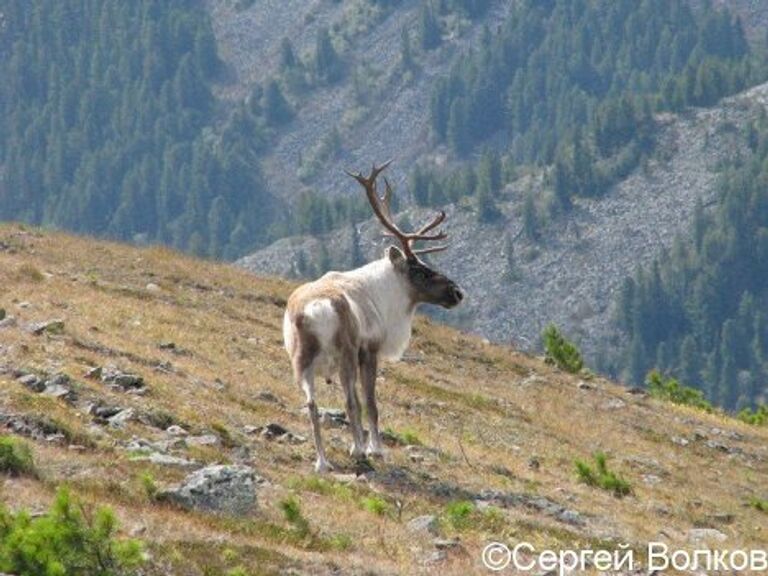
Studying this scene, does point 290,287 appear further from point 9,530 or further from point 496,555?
point 9,530

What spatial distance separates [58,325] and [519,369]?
1741 centimetres

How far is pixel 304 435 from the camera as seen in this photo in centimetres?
2767

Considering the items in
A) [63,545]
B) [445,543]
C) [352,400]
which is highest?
[63,545]

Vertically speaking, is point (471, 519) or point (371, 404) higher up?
point (371, 404)

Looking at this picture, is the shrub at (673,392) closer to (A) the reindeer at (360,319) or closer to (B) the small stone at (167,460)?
(A) the reindeer at (360,319)

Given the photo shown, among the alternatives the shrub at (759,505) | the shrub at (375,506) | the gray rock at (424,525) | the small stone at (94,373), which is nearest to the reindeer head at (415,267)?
the small stone at (94,373)

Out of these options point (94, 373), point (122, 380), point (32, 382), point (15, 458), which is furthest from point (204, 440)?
point (15, 458)

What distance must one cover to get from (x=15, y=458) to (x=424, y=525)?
4782mm

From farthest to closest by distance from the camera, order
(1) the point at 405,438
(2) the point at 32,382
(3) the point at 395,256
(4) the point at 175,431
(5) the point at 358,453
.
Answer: (1) the point at 405,438 → (3) the point at 395,256 → (5) the point at 358,453 → (2) the point at 32,382 → (4) the point at 175,431

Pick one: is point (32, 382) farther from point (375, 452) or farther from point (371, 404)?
point (375, 452)

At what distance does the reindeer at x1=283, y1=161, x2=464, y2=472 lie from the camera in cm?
2616

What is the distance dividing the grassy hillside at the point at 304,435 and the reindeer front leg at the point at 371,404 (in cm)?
26

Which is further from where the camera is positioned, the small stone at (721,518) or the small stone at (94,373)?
the small stone at (721,518)

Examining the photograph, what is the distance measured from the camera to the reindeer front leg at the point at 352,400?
26516 mm
